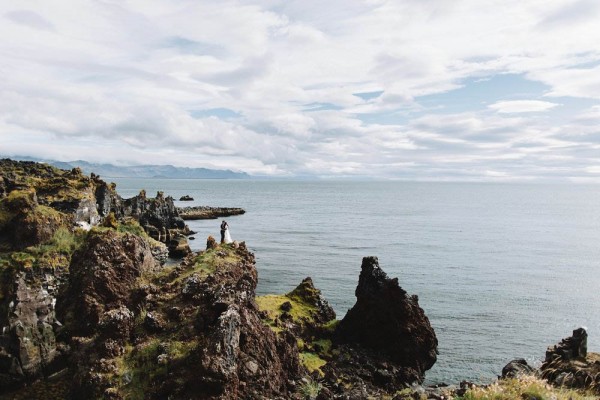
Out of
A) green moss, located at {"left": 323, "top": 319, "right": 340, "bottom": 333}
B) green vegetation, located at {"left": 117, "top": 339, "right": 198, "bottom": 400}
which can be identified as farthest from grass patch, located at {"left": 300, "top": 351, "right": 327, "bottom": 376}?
green vegetation, located at {"left": 117, "top": 339, "right": 198, "bottom": 400}

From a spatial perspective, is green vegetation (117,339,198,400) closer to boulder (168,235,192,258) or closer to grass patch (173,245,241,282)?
grass patch (173,245,241,282)

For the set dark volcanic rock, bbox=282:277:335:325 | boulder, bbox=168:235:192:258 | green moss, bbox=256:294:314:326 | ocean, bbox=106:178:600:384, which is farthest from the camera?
boulder, bbox=168:235:192:258

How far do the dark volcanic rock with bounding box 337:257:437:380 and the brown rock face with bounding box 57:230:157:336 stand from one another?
16.3 meters

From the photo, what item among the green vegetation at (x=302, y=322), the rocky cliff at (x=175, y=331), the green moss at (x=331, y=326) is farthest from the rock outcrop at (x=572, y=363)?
the green moss at (x=331, y=326)

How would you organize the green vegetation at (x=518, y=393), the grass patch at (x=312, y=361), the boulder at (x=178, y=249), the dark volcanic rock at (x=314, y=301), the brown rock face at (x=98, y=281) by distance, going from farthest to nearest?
the boulder at (x=178, y=249) → the dark volcanic rock at (x=314, y=301) → the grass patch at (x=312, y=361) → the brown rock face at (x=98, y=281) → the green vegetation at (x=518, y=393)

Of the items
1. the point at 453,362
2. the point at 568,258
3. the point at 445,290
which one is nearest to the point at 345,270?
the point at 445,290

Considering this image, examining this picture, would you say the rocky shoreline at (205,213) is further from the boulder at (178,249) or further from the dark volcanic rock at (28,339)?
the dark volcanic rock at (28,339)

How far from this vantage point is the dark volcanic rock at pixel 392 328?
3234 cm

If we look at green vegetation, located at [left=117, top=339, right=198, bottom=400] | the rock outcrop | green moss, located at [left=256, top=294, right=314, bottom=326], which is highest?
green vegetation, located at [left=117, top=339, right=198, bottom=400]

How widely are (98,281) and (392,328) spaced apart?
2004 centimetres

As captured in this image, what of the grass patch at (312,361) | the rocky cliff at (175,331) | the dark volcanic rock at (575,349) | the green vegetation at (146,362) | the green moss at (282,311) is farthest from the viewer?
the green moss at (282,311)

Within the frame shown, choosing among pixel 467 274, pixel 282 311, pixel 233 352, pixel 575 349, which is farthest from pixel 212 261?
pixel 467 274

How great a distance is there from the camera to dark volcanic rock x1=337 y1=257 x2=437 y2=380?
3234 centimetres

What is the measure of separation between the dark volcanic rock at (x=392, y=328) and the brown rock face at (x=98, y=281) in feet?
53.6
